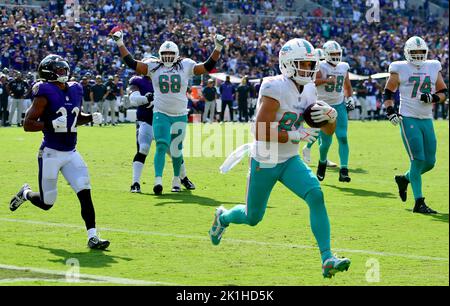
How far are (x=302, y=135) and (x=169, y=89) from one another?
5424 mm

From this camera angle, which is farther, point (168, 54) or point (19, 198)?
point (168, 54)

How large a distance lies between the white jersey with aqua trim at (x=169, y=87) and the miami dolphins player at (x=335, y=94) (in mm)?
2892

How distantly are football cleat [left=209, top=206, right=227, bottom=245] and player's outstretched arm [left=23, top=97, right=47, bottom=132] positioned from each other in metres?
1.91

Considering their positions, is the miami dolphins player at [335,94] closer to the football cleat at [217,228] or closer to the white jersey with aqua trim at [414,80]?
the white jersey with aqua trim at [414,80]

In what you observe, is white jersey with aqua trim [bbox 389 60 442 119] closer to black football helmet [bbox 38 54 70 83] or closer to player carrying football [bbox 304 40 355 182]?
player carrying football [bbox 304 40 355 182]

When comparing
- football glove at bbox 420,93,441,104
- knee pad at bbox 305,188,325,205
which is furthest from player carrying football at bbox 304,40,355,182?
knee pad at bbox 305,188,325,205

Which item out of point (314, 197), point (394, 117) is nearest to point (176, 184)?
point (394, 117)

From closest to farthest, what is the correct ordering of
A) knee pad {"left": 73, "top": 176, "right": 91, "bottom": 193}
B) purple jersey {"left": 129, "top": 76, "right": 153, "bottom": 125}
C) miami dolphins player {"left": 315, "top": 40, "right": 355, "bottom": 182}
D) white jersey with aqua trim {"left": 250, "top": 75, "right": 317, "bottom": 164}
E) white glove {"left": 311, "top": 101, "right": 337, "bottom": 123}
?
white glove {"left": 311, "top": 101, "right": 337, "bottom": 123} → white jersey with aqua trim {"left": 250, "top": 75, "right": 317, "bottom": 164} → knee pad {"left": 73, "top": 176, "right": 91, "bottom": 193} → purple jersey {"left": 129, "top": 76, "right": 153, "bottom": 125} → miami dolphins player {"left": 315, "top": 40, "right": 355, "bottom": 182}

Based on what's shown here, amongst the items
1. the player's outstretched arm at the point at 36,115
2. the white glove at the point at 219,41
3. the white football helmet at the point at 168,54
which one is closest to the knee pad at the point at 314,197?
the player's outstretched arm at the point at 36,115

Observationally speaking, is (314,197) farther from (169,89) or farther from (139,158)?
(139,158)

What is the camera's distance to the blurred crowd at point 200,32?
2978 centimetres

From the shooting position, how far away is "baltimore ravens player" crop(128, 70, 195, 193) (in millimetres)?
13258

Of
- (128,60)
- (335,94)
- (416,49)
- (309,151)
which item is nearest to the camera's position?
(416,49)

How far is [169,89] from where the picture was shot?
13.0 m
